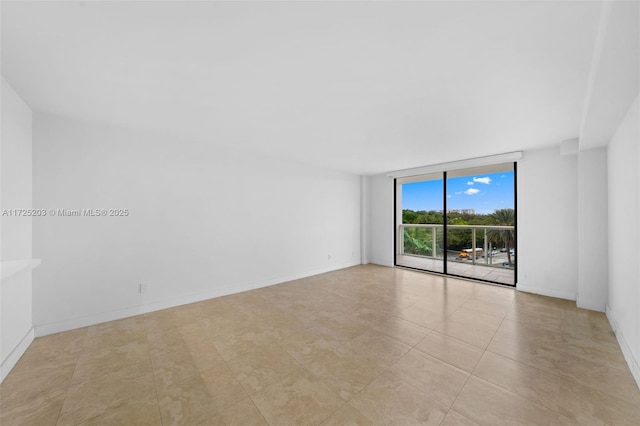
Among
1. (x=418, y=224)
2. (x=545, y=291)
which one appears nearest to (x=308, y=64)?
(x=545, y=291)

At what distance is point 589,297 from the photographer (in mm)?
3268

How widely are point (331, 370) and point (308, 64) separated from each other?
8.03 feet

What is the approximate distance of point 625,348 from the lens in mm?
2178

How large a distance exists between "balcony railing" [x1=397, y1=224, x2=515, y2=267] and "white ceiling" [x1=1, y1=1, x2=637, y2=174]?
3.18m

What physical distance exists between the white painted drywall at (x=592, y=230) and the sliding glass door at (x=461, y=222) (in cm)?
106

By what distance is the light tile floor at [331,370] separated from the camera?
156 centimetres

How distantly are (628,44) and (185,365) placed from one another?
3.81 m

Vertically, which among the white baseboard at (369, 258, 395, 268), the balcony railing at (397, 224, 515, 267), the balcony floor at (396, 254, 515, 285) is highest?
the balcony railing at (397, 224, 515, 267)

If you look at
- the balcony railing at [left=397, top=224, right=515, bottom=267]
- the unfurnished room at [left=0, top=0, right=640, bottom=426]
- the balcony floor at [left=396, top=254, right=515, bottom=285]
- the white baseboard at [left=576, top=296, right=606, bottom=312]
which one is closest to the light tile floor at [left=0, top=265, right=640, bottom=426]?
the unfurnished room at [left=0, top=0, right=640, bottom=426]

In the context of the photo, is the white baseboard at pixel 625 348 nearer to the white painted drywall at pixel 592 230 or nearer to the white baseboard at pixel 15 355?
the white painted drywall at pixel 592 230

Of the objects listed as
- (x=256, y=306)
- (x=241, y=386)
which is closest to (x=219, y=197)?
(x=256, y=306)

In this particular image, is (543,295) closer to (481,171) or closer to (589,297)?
(589,297)

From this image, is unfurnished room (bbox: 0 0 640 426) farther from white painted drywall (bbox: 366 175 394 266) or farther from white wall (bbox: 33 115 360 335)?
white painted drywall (bbox: 366 175 394 266)

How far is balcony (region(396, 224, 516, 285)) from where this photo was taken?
17.6ft
